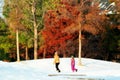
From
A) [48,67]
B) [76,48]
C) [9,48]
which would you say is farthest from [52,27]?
[48,67]

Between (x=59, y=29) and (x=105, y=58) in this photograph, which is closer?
(x=59, y=29)

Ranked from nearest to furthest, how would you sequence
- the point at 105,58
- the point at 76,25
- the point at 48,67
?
1. the point at 48,67
2. the point at 76,25
3. the point at 105,58

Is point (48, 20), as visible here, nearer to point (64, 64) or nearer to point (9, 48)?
point (9, 48)

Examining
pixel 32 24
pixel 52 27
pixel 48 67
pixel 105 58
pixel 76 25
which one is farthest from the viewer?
pixel 105 58

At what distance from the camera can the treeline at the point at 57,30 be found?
42312mm

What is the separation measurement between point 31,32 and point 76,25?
13350mm

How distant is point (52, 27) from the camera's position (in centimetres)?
5544

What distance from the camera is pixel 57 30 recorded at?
55688mm

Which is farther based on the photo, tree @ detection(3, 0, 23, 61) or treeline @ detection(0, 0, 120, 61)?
tree @ detection(3, 0, 23, 61)

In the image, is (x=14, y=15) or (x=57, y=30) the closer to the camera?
(x=14, y=15)

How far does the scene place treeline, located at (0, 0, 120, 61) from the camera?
42.3 m

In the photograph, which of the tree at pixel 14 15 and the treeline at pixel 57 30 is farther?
the tree at pixel 14 15

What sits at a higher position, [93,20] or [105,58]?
[93,20]

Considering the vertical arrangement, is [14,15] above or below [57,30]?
above
